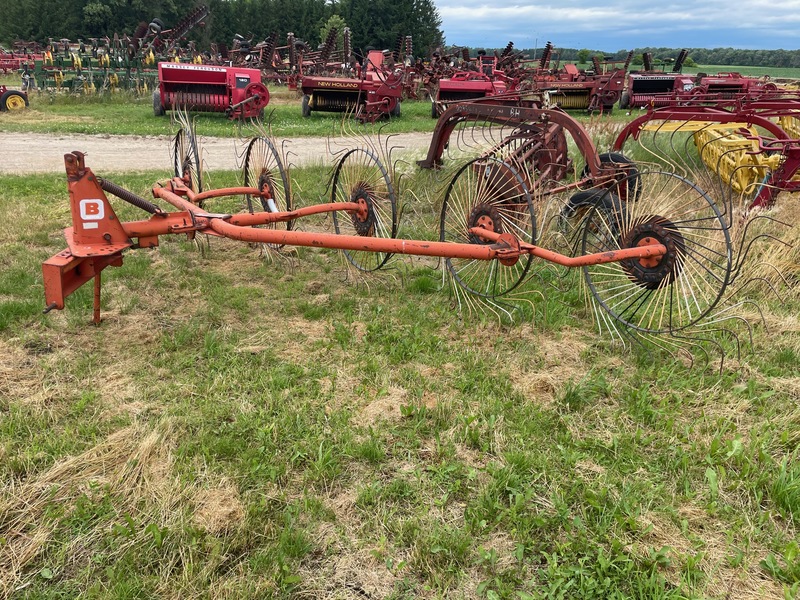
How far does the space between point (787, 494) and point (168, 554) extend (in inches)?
99.3

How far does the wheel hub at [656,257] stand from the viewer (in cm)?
333

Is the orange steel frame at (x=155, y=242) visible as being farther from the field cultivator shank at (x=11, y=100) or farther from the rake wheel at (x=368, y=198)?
the field cultivator shank at (x=11, y=100)

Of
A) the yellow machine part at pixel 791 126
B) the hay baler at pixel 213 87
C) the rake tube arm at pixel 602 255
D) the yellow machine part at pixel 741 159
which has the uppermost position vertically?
the hay baler at pixel 213 87

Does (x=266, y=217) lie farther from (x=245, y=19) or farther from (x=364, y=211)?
(x=245, y=19)

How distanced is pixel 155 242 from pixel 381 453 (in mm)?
2173

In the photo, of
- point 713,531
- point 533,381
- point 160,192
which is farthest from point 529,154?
point 713,531

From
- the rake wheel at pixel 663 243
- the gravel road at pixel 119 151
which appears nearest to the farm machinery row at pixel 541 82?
the gravel road at pixel 119 151

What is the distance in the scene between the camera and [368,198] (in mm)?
4648

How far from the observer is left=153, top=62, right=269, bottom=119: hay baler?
14.3m

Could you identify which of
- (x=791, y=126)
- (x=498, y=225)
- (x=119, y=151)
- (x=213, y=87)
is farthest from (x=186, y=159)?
(x=213, y=87)

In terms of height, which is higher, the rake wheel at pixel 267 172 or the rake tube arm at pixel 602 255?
the rake wheel at pixel 267 172

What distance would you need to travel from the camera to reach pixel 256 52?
21.5m

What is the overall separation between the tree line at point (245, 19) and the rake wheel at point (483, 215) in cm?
4178

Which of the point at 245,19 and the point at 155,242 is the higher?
the point at 245,19
